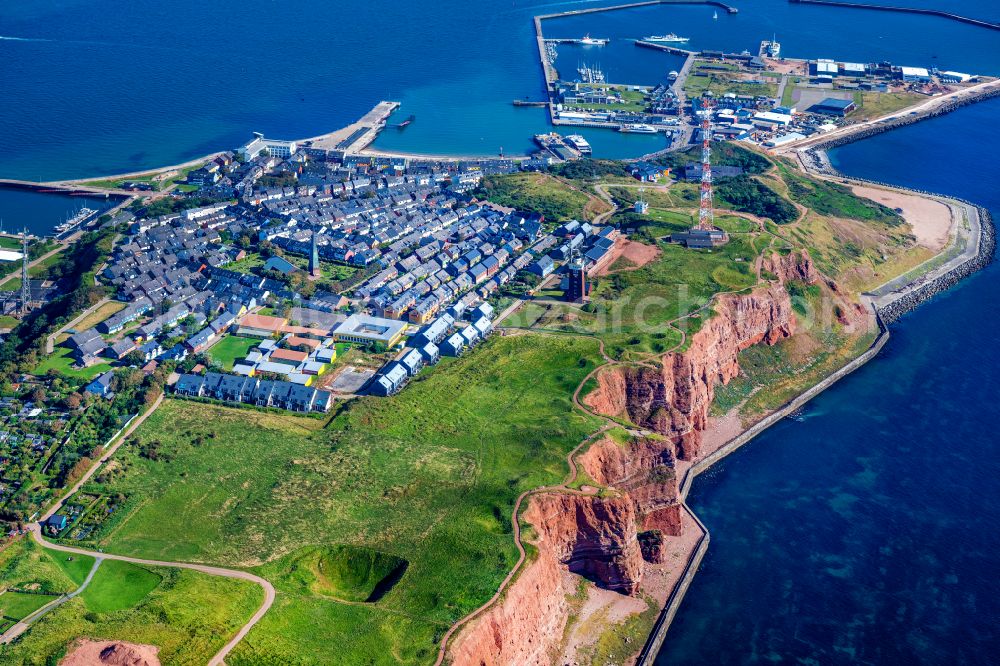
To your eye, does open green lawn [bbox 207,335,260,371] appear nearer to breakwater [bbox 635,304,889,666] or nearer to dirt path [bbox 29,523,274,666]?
dirt path [bbox 29,523,274,666]

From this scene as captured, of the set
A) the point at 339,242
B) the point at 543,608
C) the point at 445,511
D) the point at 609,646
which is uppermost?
the point at 339,242

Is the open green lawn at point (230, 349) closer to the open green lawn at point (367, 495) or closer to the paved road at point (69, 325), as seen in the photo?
the open green lawn at point (367, 495)

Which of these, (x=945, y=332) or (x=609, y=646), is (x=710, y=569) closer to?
(x=609, y=646)

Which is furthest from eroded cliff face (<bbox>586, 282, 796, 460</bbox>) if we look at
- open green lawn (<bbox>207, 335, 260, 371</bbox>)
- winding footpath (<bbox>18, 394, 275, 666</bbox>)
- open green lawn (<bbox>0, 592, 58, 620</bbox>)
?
open green lawn (<bbox>0, 592, 58, 620</bbox>)

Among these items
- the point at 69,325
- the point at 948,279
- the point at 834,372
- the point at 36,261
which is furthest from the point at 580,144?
the point at 69,325

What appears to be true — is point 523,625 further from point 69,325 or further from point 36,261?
point 36,261

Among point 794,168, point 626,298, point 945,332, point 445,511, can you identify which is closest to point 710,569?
point 445,511
